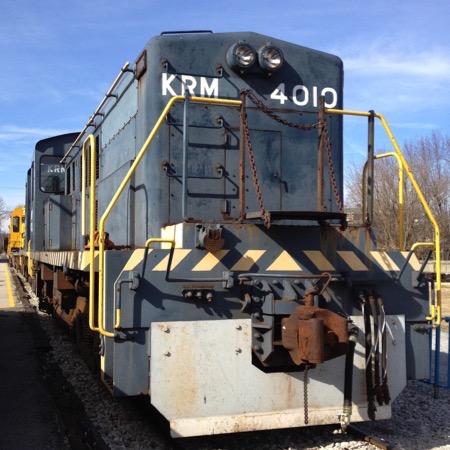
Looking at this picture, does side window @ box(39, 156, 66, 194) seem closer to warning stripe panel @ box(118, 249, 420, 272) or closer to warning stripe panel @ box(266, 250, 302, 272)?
warning stripe panel @ box(118, 249, 420, 272)

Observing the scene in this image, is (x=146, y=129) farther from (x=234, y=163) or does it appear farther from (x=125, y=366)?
(x=125, y=366)

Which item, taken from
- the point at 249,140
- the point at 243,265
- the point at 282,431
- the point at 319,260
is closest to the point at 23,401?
the point at 282,431

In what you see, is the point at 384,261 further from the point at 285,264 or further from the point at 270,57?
the point at 270,57

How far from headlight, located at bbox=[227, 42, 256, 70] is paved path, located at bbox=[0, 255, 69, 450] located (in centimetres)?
336

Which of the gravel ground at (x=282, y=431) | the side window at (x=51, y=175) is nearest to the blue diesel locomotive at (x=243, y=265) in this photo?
the gravel ground at (x=282, y=431)

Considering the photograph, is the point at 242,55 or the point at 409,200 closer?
the point at 242,55

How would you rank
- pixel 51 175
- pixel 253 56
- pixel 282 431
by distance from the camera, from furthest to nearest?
1. pixel 51 175
2. pixel 253 56
3. pixel 282 431

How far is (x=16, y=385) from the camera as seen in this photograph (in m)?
5.97

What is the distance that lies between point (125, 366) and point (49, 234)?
5.05 m

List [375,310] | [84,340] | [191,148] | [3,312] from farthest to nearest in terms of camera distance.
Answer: [3,312], [84,340], [191,148], [375,310]

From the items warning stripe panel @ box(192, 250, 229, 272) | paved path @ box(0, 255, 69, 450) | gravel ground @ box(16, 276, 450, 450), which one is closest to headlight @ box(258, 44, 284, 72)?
warning stripe panel @ box(192, 250, 229, 272)

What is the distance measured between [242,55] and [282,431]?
3126mm

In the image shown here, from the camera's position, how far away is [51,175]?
10117mm

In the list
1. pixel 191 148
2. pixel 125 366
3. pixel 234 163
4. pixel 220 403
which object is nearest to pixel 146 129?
pixel 191 148
